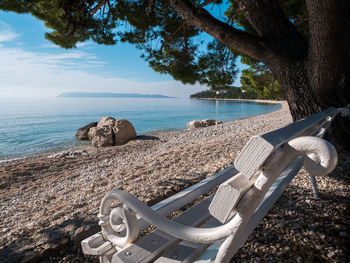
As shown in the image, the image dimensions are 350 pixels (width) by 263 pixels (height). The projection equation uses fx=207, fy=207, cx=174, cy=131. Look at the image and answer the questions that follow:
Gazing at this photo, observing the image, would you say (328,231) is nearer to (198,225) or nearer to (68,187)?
(198,225)

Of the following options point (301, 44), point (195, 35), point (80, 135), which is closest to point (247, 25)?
point (195, 35)

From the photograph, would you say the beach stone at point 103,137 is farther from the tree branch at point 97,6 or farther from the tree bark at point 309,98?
the tree bark at point 309,98

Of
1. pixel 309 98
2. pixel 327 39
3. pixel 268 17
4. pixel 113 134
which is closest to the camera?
pixel 327 39

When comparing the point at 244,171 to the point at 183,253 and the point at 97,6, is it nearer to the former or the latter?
the point at 183,253

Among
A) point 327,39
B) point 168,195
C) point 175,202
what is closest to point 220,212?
point 175,202

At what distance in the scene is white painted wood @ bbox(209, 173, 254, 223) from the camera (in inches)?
26.5

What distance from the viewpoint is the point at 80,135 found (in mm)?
12930

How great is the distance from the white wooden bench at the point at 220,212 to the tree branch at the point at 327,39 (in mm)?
2051

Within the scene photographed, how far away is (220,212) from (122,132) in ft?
32.7

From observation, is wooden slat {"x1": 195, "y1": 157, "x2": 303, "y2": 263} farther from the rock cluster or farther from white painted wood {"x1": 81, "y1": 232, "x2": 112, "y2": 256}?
the rock cluster

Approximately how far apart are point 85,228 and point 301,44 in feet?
12.0

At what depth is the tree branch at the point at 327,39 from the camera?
227 cm

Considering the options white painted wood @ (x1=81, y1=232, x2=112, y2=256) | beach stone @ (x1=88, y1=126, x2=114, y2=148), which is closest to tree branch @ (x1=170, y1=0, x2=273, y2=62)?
white painted wood @ (x1=81, y1=232, x2=112, y2=256)

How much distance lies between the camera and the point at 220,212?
0.70m
